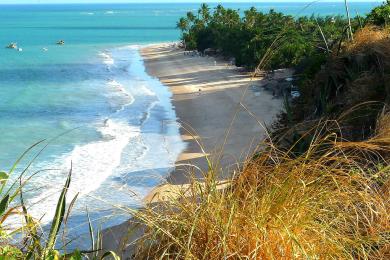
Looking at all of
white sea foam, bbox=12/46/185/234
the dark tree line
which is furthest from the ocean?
the dark tree line

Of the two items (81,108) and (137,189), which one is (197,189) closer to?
(137,189)

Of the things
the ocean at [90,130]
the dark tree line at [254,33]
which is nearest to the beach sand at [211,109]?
the ocean at [90,130]

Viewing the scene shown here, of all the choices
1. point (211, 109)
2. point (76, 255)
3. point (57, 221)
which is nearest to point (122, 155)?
point (211, 109)

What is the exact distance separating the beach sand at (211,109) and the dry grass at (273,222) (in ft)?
1.03

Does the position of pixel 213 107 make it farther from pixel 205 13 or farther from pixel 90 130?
pixel 205 13

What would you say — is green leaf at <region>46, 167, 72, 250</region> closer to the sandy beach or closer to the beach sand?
the beach sand

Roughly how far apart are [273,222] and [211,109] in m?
19.8

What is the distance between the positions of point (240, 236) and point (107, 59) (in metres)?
47.3

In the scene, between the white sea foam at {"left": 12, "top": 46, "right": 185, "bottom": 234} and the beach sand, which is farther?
the white sea foam at {"left": 12, "top": 46, "right": 185, "bottom": 234}

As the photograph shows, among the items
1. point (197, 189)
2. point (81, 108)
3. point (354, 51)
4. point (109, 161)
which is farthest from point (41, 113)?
point (197, 189)

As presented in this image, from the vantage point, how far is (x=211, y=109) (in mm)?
22297

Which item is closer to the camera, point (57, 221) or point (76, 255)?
point (76, 255)

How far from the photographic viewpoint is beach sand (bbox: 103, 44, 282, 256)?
1175 cm

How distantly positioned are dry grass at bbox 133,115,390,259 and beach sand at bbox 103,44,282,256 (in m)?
0.31
